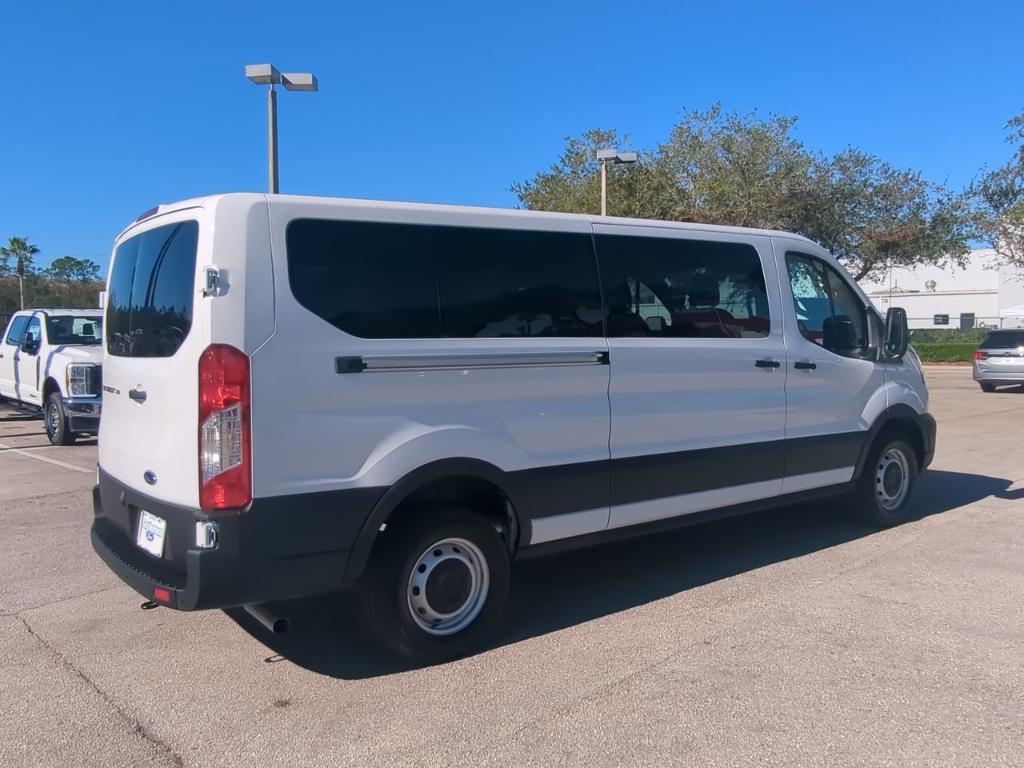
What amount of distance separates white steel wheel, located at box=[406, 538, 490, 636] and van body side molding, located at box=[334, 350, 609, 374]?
2.89ft

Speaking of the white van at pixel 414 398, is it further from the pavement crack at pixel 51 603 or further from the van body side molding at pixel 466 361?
the pavement crack at pixel 51 603

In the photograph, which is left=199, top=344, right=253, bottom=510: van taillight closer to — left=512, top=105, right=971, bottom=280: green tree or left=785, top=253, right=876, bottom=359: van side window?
left=785, top=253, right=876, bottom=359: van side window

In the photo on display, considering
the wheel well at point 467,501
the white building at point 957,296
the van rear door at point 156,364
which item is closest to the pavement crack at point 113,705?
the van rear door at point 156,364

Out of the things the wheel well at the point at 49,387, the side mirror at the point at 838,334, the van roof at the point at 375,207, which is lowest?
the wheel well at the point at 49,387

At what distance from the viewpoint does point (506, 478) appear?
4453mm

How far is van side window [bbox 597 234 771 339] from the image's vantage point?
505 centimetres

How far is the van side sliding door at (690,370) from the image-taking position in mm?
5027

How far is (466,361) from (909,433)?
179 inches

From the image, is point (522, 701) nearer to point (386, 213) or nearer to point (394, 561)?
point (394, 561)

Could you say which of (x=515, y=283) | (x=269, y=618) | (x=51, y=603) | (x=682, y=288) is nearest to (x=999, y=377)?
(x=682, y=288)

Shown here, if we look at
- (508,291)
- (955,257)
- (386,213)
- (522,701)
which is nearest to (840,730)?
(522,701)

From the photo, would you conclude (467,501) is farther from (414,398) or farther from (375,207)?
(375,207)

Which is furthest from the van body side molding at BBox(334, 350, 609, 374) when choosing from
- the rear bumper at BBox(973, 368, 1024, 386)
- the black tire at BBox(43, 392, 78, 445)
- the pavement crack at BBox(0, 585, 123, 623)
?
the rear bumper at BBox(973, 368, 1024, 386)

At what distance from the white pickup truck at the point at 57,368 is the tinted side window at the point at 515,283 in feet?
26.9
